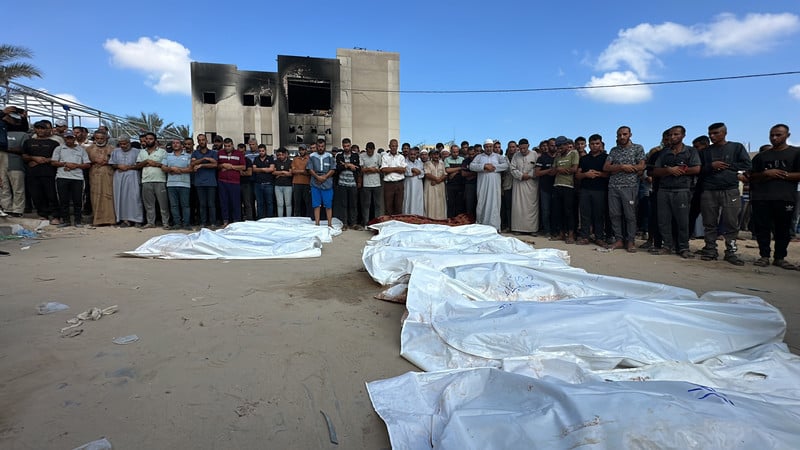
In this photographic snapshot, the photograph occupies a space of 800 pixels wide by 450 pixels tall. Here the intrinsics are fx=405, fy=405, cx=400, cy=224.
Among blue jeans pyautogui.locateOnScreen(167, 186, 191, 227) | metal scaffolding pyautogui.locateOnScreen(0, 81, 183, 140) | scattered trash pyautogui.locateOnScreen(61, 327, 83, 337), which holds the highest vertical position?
metal scaffolding pyautogui.locateOnScreen(0, 81, 183, 140)

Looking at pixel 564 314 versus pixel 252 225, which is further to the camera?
pixel 252 225

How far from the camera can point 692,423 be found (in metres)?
1.09

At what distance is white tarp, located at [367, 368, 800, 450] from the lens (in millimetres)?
1067

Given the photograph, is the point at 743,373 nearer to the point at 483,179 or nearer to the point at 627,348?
the point at 627,348

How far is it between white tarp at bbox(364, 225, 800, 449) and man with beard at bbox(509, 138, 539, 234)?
4501 millimetres

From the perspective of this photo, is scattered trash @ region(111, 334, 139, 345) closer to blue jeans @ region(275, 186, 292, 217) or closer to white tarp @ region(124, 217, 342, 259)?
white tarp @ region(124, 217, 342, 259)

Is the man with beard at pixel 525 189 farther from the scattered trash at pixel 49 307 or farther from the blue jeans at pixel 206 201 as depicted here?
the scattered trash at pixel 49 307

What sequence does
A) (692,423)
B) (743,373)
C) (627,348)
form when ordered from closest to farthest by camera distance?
(692,423)
(743,373)
(627,348)

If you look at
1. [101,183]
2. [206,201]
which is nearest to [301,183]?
[206,201]

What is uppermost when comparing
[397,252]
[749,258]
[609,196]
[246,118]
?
[246,118]

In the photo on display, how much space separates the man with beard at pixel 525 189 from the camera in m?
7.38

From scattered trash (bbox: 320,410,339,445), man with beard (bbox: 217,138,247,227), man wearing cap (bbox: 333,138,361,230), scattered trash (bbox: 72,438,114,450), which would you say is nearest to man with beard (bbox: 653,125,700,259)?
man wearing cap (bbox: 333,138,361,230)

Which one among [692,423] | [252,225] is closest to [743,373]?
[692,423]

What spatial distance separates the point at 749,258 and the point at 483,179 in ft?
13.5
